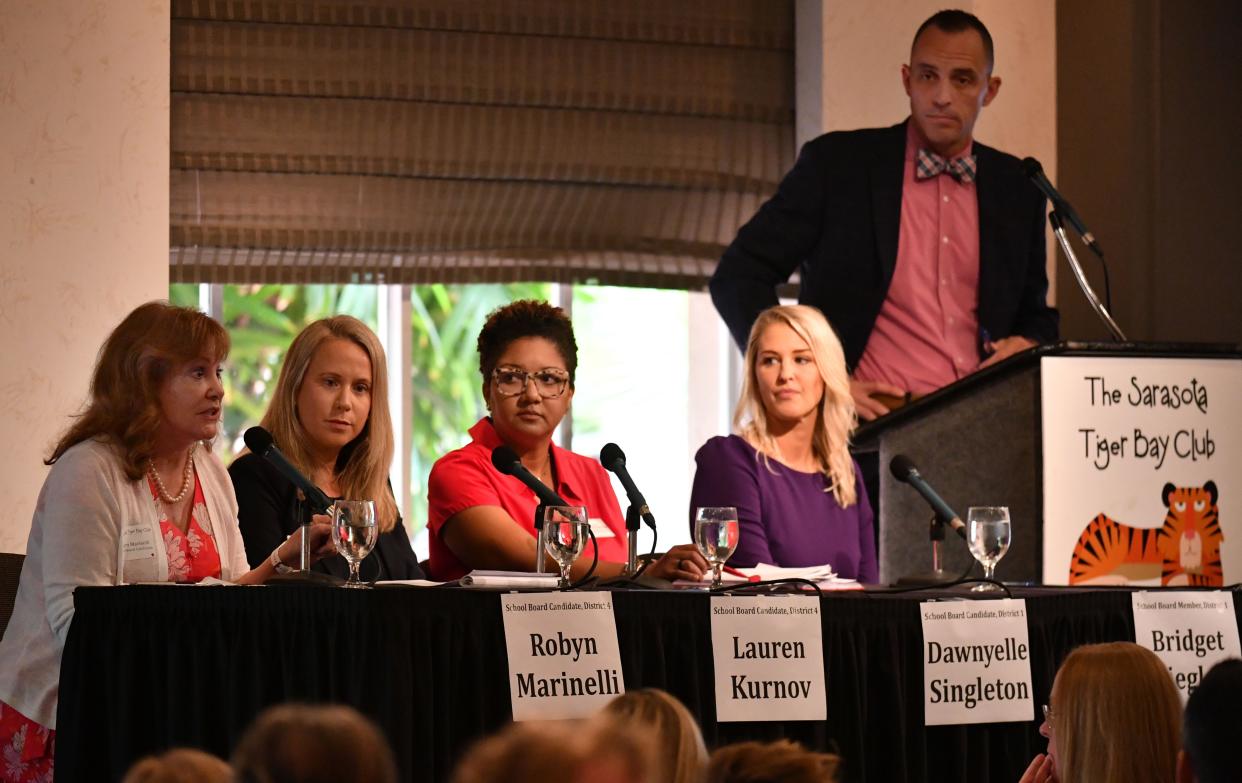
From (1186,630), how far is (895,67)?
125 inches

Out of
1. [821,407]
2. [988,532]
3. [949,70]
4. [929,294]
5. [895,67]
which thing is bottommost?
[988,532]

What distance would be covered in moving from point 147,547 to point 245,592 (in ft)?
1.42

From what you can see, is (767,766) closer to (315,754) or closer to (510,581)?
(315,754)

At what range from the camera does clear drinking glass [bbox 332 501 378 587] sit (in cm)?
268

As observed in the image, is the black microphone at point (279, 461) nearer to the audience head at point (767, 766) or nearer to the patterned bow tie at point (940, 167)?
the audience head at point (767, 766)

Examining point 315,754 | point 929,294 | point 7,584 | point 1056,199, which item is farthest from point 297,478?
point 929,294

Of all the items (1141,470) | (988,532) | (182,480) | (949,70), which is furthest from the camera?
(949,70)

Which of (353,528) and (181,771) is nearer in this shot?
(181,771)

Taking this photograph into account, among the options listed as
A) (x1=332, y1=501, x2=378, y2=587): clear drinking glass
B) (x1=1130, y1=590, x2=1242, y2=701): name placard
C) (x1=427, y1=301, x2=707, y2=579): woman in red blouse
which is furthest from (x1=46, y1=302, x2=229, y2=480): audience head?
(x1=1130, y1=590, x2=1242, y2=701): name placard

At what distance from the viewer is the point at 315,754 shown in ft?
3.19

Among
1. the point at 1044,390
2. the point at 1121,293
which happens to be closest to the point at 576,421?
the point at 1121,293

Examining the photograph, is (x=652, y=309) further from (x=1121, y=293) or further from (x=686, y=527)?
(x=1121, y=293)

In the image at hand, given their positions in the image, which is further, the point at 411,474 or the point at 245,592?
the point at 411,474

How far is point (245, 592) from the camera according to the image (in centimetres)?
253
